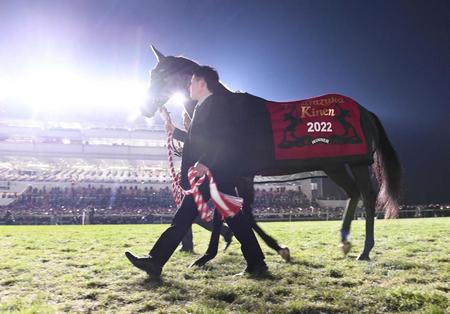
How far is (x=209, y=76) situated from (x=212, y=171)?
97 centimetres

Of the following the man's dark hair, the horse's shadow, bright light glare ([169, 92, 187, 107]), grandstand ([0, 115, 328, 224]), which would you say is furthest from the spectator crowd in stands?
the horse's shadow

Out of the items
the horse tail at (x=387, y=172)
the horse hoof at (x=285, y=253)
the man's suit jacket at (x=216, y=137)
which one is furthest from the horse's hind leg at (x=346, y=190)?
the man's suit jacket at (x=216, y=137)

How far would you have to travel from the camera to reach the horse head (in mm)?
4117

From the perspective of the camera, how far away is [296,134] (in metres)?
4.01

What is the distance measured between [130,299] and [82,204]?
27392 millimetres

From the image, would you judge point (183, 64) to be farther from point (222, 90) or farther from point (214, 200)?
point (214, 200)

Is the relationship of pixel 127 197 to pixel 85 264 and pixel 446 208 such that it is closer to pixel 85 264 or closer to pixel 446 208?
pixel 446 208

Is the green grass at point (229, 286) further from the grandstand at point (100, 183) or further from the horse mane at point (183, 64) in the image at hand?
the grandstand at point (100, 183)

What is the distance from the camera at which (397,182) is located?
5066 millimetres

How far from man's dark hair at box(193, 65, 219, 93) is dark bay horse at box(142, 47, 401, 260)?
0.19 ft

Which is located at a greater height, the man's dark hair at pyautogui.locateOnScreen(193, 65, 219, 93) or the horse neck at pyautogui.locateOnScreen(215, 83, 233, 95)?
the man's dark hair at pyautogui.locateOnScreen(193, 65, 219, 93)

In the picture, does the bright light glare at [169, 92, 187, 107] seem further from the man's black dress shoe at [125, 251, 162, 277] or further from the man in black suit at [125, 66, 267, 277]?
the man's black dress shoe at [125, 251, 162, 277]

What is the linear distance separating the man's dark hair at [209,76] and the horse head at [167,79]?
0.24 metres

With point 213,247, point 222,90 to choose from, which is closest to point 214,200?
point 213,247
